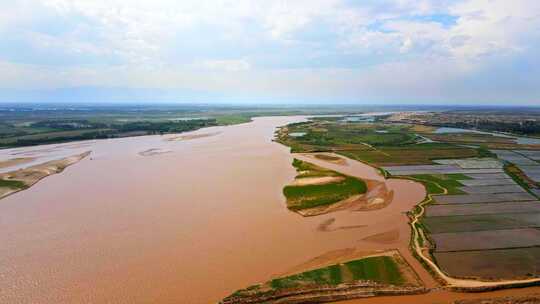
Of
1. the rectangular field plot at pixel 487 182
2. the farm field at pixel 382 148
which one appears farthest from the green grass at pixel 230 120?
the rectangular field plot at pixel 487 182

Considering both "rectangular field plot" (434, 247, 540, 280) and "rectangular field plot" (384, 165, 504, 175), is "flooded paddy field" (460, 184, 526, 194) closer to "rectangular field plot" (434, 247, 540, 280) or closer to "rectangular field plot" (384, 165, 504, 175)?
"rectangular field plot" (384, 165, 504, 175)

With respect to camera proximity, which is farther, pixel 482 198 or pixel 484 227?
pixel 482 198

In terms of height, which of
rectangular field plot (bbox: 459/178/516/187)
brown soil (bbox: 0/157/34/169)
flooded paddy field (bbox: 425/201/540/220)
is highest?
brown soil (bbox: 0/157/34/169)

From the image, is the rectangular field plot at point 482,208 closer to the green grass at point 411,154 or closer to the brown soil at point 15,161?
the green grass at point 411,154

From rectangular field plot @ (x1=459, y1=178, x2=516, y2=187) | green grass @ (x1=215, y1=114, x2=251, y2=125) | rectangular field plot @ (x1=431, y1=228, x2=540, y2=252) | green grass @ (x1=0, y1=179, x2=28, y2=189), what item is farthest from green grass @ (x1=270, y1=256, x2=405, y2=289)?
green grass @ (x1=215, y1=114, x2=251, y2=125)

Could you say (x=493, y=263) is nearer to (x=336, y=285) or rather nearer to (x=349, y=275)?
(x=349, y=275)

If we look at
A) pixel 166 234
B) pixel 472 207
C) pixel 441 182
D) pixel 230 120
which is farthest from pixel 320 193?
pixel 230 120

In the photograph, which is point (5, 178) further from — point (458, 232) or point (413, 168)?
point (413, 168)
